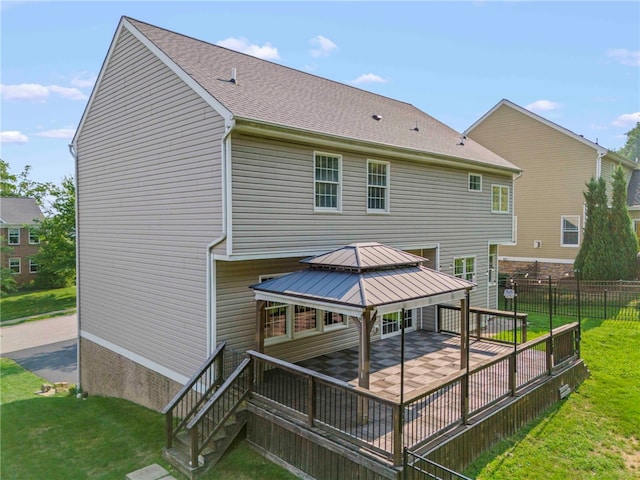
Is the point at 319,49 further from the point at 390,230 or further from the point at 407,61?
the point at 390,230

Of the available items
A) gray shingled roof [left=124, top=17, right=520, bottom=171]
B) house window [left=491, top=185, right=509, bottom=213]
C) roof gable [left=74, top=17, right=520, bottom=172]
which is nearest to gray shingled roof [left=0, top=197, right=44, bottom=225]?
roof gable [left=74, top=17, right=520, bottom=172]

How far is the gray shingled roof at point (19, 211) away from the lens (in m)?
38.6

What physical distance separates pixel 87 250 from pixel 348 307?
33.7ft

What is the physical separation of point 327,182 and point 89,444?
7897mm

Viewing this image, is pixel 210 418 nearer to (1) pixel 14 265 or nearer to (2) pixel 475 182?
(2) pixel 475 182

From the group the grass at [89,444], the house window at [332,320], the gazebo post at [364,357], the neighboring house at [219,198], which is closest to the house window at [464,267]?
the neighboring house at [219,198]

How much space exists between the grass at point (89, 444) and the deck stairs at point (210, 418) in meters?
0.23

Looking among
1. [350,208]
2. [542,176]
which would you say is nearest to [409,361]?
[350,208]

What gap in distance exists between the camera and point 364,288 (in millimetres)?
7234

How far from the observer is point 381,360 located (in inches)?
397

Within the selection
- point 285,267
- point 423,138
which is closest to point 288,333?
point 285,267

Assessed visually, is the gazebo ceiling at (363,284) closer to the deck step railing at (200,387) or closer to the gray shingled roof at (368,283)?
the gray shingled roof at (368,283)

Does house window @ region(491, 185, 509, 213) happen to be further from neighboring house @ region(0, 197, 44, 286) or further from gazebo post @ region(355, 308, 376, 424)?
neighboring house @ region(0, 197, 44, 286)

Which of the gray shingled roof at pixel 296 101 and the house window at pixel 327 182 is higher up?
the gray shingled roof at pixel 296 101
